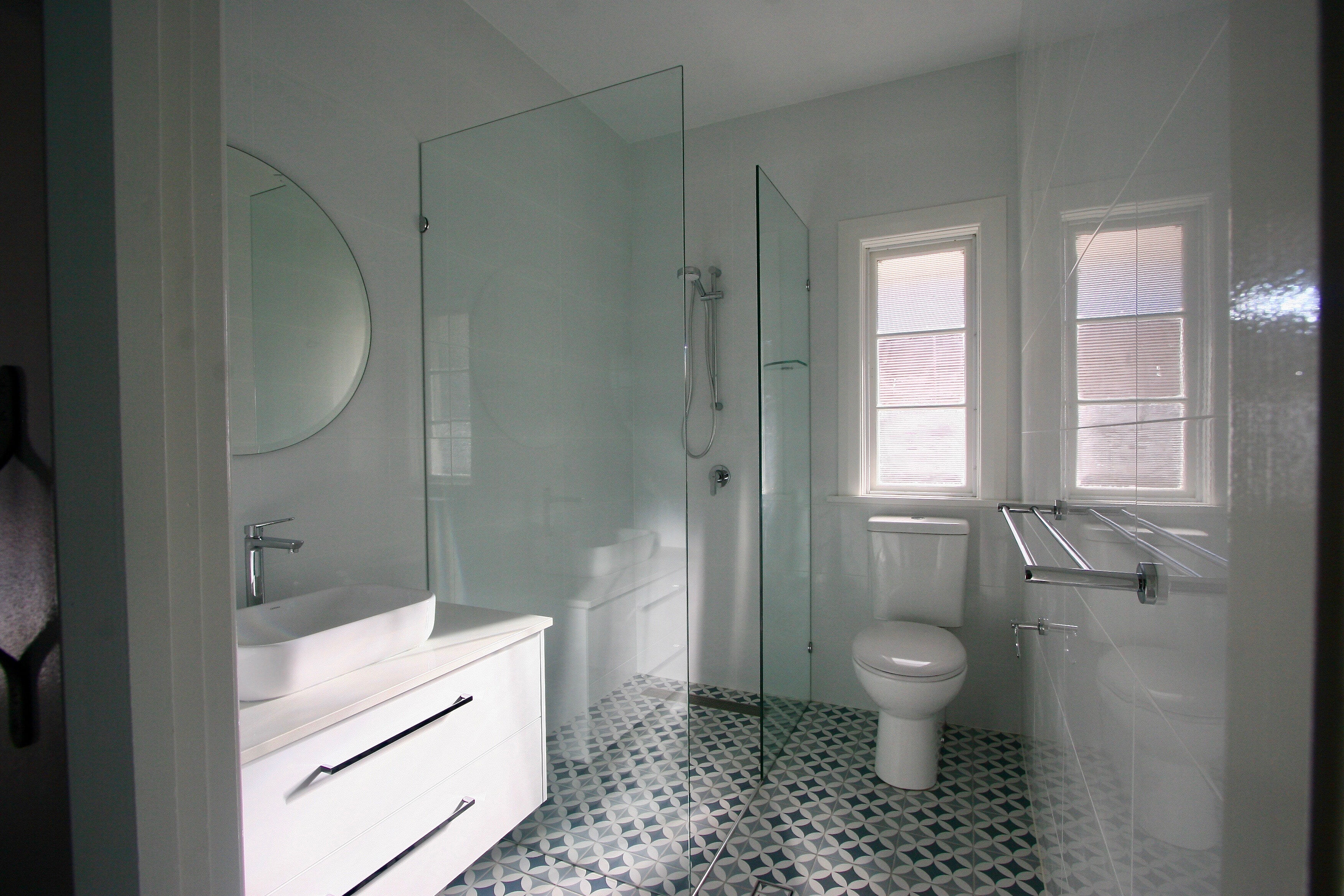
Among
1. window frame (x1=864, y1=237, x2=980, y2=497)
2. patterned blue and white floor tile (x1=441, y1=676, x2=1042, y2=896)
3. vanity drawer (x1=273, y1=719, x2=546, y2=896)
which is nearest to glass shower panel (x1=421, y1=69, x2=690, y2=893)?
patterned blue and white floor tile (x1=441, y1=676, x2=1042, y2=896)

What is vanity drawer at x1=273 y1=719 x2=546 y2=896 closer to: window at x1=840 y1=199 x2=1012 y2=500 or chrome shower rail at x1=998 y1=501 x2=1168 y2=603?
chrome shower rail at x1=998 y1=501 x2=1168 y2=603

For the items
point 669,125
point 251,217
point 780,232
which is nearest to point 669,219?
point 669,125

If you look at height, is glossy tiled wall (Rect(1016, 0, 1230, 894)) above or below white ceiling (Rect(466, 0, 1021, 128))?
below

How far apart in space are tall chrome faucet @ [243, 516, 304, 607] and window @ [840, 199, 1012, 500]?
6.91 feet

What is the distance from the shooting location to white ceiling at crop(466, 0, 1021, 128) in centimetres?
211

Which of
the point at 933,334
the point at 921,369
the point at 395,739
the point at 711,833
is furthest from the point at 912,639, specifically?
the point at 395,739

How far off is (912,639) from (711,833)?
3.09 ft

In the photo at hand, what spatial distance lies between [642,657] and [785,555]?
0.83 metres

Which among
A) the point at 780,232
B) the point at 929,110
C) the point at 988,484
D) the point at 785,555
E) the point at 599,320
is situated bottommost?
the point at 785,555

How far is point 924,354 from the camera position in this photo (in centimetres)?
261

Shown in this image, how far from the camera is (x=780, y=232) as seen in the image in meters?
2.33

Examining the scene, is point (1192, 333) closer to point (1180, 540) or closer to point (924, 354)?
point (1180, 540)

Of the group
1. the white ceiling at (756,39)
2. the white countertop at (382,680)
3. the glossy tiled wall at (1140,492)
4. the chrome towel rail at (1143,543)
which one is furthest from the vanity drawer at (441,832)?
the white ceiling at (756,39)

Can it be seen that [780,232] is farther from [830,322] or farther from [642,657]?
[642,657]
